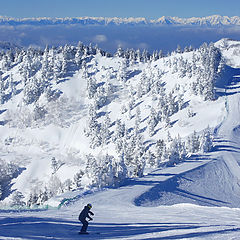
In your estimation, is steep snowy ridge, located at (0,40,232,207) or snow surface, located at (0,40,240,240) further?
steep snowy ridge, located at (0,40,232,207)

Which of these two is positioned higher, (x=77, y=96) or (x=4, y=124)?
(x=77, y=96)

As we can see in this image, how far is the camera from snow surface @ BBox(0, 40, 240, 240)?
45.4 feet

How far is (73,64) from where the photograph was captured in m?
130

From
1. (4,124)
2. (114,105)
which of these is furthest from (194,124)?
(4,124)

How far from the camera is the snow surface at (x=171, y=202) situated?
1383cm

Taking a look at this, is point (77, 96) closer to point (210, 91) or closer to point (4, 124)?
point (4, 124)

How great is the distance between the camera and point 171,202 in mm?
34281

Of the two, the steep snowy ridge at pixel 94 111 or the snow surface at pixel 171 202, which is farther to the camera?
the steep snowy ridge at pixel 94 111

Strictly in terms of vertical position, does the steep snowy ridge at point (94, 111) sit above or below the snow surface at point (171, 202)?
above

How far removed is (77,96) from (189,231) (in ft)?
Result: 344

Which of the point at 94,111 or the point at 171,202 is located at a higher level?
the point at 94,111

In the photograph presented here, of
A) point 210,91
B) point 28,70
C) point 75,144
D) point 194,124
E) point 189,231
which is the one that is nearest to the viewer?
point 189,231

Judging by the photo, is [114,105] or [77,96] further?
[77,96]

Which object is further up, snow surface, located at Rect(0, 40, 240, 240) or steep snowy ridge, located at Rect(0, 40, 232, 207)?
steep snowy ridge, located at Rect(0, 40, 232, 207)
